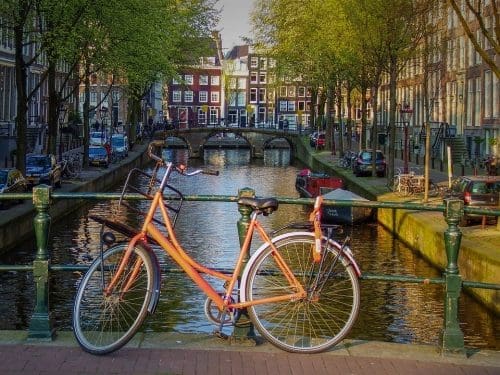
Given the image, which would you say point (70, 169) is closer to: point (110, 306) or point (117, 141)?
point (117, 141)

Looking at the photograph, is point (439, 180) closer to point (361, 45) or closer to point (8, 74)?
point (361, 45)

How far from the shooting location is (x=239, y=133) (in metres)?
91.2

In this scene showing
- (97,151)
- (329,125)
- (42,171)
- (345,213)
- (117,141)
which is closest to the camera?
(345,213)

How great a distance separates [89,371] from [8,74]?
48276mm

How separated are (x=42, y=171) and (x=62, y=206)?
3.03 m

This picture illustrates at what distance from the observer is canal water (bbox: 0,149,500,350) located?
1487 centimetres

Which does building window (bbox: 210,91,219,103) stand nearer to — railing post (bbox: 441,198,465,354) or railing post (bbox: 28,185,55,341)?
railing post (bbox: 28,185,55,341)

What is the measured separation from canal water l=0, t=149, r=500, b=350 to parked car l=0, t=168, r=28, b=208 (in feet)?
5.28

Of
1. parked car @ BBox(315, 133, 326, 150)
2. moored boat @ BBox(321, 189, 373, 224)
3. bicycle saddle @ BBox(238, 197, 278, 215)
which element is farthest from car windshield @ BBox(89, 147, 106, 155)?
bicycle saddle @ BBox(238, 197, 278, 215)

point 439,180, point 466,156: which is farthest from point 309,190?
point 466,156

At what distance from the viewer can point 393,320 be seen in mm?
15695

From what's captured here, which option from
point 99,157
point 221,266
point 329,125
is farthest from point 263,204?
point 329,125

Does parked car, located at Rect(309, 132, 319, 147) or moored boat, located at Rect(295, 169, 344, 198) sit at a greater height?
parked car, located at Rect(309, 132, 319, 147)

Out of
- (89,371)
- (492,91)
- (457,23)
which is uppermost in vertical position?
(457,23)
